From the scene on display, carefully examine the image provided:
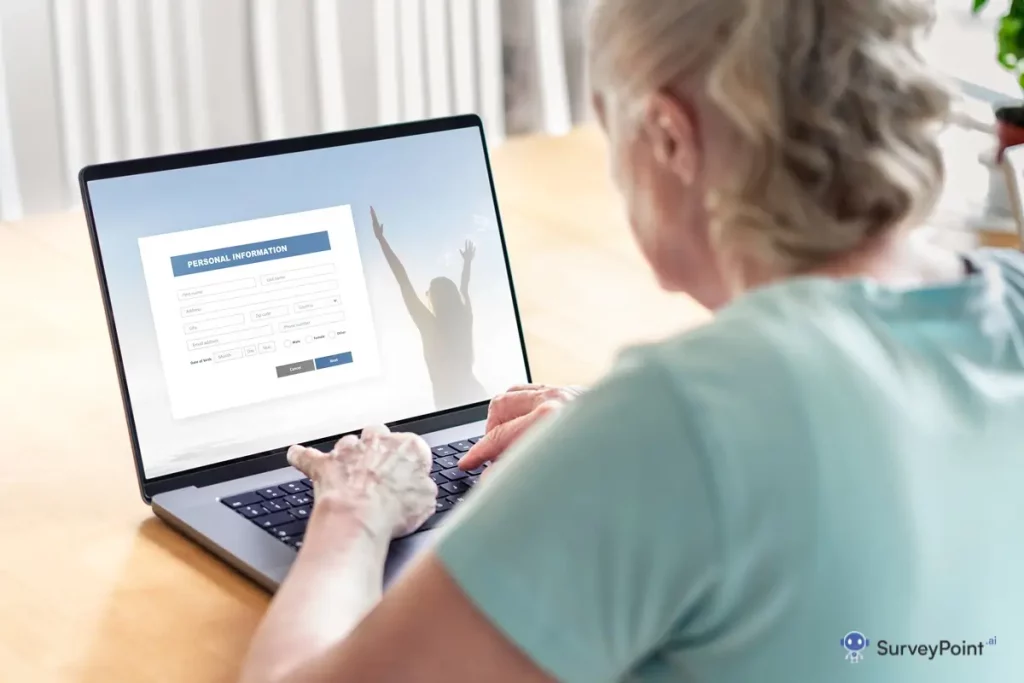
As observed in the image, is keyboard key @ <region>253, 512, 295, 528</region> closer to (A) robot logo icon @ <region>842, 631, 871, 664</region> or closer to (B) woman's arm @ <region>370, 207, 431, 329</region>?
(B) woman's arm @ <region>370, 207, 431, 329</region>

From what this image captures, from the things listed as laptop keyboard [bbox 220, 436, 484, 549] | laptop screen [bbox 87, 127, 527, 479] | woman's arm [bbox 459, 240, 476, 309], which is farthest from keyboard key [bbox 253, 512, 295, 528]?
woman's arm [bbox 459, 240, 476, 309]

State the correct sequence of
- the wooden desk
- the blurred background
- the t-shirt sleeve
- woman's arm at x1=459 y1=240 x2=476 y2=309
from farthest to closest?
the blurred background → woman's arm at x1=459 y1=240 x2=476 y2=309 → the wooden desk → the t-shirt sleeve

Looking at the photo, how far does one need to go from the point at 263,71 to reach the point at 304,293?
1576 millimetres

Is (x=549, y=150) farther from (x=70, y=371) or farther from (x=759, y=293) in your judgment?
(x=759, y=293)

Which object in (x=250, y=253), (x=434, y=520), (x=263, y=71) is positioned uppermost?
(x=263, y=71)

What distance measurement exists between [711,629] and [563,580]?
0.09 m

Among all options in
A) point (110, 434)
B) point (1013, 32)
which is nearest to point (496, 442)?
point (110, 434)

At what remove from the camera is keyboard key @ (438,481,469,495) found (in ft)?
3.68

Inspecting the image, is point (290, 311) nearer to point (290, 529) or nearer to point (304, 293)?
point (304, 293)

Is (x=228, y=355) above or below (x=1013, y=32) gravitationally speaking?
below

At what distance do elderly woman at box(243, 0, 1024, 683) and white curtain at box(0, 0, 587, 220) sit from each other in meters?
1.83

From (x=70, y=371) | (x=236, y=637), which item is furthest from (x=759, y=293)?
(x=70, y=371)

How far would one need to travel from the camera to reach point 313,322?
3.97 feet

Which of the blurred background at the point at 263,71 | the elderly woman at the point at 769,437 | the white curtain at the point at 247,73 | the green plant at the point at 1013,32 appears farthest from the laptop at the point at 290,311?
the white curtain at the point at 247,73
